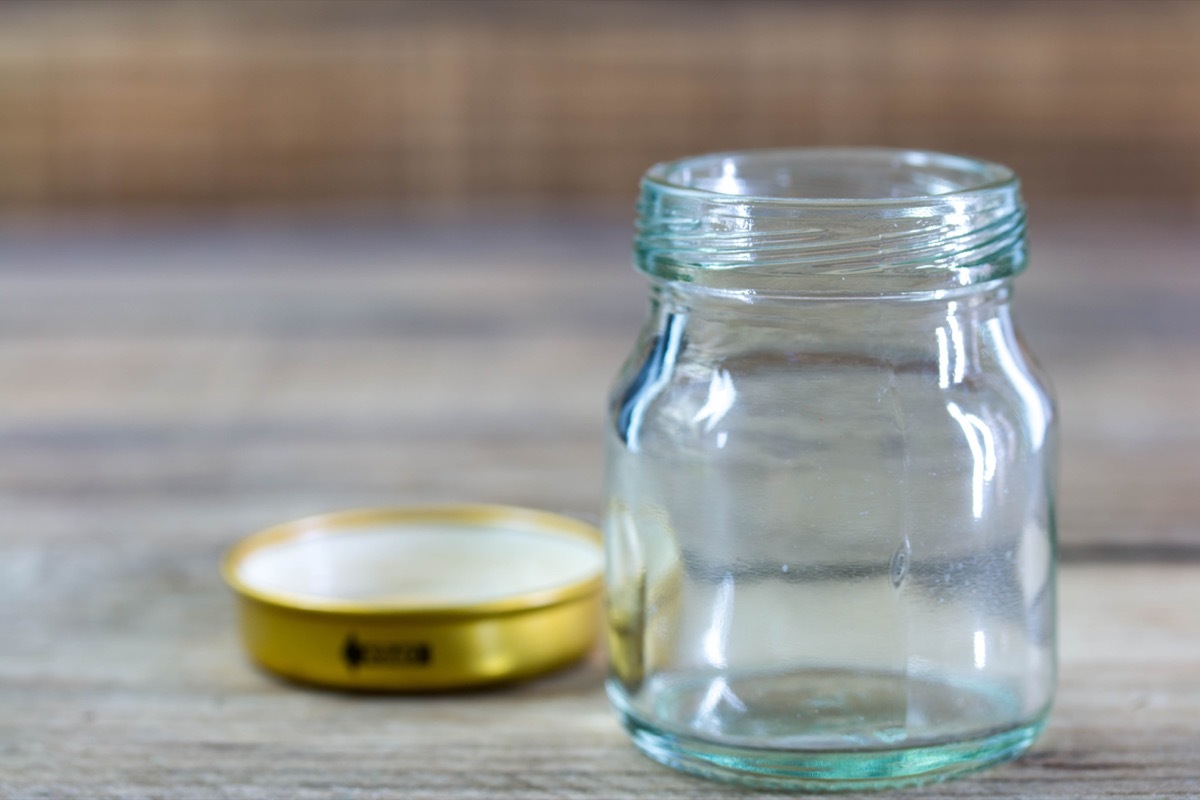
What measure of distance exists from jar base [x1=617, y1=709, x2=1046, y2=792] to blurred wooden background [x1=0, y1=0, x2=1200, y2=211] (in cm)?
140

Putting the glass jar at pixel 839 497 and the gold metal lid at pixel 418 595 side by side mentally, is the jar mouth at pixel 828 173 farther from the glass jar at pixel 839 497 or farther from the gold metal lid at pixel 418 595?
the gold metal lid at pixel 418 595

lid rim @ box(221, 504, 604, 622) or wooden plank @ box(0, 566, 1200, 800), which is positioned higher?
lid rim @ box(221, 504, 604, 622)

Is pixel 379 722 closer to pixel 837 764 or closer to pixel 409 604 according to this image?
pixel 409 604

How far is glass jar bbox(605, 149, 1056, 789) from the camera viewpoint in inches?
20.5

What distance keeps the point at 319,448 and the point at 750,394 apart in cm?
55

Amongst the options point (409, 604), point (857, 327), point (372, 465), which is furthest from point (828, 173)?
point (372, 465)

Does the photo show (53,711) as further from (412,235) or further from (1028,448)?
(412,235)

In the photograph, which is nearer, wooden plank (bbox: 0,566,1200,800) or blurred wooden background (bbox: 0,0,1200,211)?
wooden plank (bbox: 0,566,1200,800)

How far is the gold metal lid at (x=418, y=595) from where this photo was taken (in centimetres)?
61

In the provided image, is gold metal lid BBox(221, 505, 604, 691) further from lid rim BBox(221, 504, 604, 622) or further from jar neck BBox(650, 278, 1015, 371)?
jar neck BBox(650, 278, 1015, 371)

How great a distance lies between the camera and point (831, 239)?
1.69 ft

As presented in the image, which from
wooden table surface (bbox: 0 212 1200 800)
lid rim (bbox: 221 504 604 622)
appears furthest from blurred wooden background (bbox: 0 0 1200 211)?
lid rim (bbox: 221 504 604 622)

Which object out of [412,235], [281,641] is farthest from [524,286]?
[281,641]

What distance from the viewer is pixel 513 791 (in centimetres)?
52
